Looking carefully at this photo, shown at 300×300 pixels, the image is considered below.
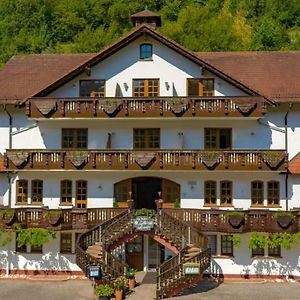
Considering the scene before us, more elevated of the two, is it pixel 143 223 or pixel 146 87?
pixel 146 87

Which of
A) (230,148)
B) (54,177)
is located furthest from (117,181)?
(230,148)

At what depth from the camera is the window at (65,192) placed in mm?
30703

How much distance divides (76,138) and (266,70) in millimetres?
12038

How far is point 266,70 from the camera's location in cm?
3288

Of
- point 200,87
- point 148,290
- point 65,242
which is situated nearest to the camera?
point 148,290

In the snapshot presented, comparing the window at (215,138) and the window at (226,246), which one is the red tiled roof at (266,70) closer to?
the window at (215,138)

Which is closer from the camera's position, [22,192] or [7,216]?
[7,216]

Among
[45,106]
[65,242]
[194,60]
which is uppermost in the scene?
[194,60]

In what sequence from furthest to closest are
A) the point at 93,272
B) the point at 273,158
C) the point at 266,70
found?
the point at 266,70
the point at 273,158
the point at 93,272

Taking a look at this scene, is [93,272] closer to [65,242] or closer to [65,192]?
[65,242]

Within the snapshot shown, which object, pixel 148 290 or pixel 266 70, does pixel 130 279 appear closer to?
pixel 148 290

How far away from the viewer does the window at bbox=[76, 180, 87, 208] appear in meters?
30.6

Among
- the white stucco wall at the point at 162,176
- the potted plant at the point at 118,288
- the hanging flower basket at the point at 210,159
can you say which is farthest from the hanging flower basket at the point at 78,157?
the potted plant at the point at 118,288

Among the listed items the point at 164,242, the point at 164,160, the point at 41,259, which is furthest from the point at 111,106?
the point at 41,259
